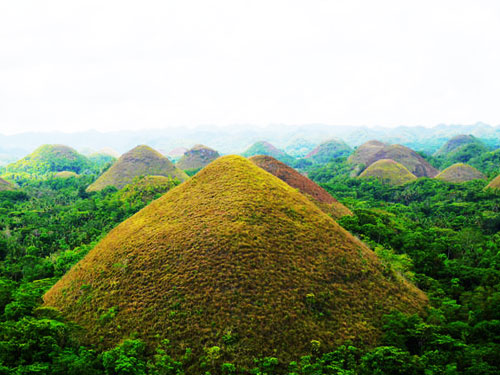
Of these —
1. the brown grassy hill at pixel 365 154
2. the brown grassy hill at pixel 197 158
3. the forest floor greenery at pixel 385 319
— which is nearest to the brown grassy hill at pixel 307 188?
the forest floor greenery at pixel 385 319

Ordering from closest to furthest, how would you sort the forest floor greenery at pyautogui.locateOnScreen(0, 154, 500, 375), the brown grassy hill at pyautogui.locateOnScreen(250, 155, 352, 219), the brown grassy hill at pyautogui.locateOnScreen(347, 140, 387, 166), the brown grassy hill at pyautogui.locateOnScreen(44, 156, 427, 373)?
the forest floor greenery at pyautogui.locateOnScreen(0, 154, 500, 375) < the brown grassy hill at pyautogui.locateOnScreen(44, 156, 427, 373) < the brown grassy hill at pyautogui.locateOnScreen(250, 155, 352, 219) < the brown grassy hill at pyautogui.locateOnScreen(347, 140, 387, 166)

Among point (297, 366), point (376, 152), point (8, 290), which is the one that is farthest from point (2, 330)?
point (376, 152)

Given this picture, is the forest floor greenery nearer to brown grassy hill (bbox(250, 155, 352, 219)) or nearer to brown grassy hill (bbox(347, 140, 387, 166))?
brown grassy hill (bbox(250, 155, 352, 219))

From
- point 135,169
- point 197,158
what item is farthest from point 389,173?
point 197,158

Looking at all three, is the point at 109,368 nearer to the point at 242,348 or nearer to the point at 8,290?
the point at 242,348

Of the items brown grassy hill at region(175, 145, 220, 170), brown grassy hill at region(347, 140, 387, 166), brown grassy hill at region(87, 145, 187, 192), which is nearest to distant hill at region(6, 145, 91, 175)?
brown grassy hill at region(175, 145, 220, 170)

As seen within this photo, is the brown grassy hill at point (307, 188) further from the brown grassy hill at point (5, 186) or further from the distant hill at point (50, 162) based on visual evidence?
the distant hill at point (50, 162)
